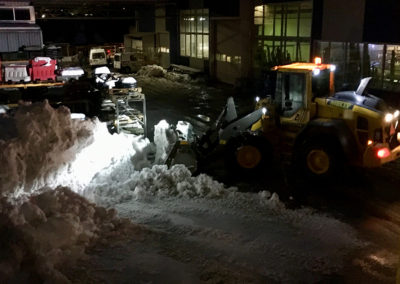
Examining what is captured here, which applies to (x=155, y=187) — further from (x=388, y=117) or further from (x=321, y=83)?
(x=388, y=117)

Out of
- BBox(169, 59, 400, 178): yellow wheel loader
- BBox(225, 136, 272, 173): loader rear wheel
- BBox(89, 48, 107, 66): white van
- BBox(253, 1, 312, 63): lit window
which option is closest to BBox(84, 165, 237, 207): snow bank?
BBox(225, 136, 272, 173): loader rear wheel

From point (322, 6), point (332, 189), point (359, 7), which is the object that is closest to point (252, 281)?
point (332, 189)

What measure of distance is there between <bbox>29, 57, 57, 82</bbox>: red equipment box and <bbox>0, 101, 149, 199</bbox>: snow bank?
9132 mm

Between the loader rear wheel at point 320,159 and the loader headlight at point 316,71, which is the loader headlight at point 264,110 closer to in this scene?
the loader rear wheel at point 320,159

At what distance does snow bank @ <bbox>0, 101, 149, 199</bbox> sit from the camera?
340 inches

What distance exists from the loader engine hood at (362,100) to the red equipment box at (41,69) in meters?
13.0

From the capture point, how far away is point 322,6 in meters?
20.6

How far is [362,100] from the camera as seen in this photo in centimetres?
1037

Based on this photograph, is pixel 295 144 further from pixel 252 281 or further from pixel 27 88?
pixel 27 88

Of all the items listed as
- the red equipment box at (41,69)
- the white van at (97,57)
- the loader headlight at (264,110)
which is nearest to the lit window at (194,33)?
the white van at (97,57)

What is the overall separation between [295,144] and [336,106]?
131 cm

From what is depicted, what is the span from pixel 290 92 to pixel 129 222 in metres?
5.35

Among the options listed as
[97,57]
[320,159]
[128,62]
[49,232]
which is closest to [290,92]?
[320,159]

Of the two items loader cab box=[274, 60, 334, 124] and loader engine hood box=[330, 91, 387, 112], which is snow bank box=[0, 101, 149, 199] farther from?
loader engine hood box=[330, 91, 387, 112]
